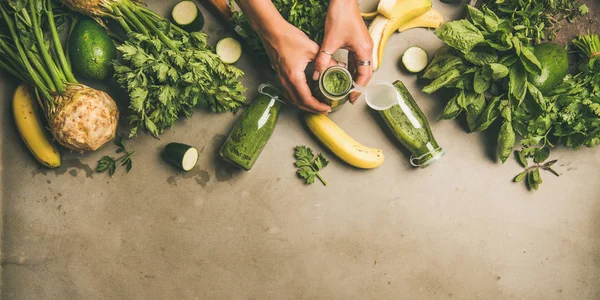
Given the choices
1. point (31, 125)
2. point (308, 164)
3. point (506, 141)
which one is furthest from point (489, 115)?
point (31, 125)

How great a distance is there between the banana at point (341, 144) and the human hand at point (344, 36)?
0.42 m

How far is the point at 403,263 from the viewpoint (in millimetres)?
2545

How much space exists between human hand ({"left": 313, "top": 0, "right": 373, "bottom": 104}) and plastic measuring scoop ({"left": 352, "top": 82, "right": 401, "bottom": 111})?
0.15 metres

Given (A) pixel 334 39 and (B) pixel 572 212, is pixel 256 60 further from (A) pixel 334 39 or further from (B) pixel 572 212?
(B) pixel 572 212

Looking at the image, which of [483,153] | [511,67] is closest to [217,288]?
[483,153]

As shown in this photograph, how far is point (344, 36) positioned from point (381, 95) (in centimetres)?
42

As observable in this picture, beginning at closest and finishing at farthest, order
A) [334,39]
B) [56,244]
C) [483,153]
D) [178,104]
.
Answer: [334,39] < [178,104] < [56,244] < [483,153]

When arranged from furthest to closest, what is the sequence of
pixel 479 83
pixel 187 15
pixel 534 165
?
pixel 534 165, pixel 187 15, pixel 479 83

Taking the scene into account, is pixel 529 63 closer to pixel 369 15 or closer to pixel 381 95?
pixel 381 95

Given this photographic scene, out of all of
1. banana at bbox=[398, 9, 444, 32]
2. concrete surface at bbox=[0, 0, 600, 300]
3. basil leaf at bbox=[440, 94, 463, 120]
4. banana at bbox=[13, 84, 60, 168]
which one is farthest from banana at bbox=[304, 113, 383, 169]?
banana at bbox=[13, 84, 60, 168]

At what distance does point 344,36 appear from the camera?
2041mm

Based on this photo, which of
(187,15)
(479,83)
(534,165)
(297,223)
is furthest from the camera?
(534,165)

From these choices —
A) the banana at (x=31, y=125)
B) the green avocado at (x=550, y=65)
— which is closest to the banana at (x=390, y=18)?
the green avocado at (x=550, y=65)

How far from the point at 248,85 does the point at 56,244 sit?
1434 millimetres
